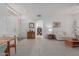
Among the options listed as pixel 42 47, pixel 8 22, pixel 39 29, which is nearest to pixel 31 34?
pixel 39 29

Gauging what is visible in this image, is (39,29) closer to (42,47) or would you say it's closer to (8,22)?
(42,47)

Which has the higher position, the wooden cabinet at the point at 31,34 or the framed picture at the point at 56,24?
the framed picture at the point at 56,24

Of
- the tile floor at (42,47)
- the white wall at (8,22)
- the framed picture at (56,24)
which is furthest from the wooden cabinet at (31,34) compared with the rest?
the framed picture at (56,24)

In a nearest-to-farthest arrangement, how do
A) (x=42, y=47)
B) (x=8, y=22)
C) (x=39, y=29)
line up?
(x=8, y=22) → (x=42, y=47) → (x=39, y=29)

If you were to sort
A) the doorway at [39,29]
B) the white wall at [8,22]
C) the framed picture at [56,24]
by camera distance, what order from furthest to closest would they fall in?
the doorway at [39,29]
the framed picture at [56,24]
the white wall at [8,22]

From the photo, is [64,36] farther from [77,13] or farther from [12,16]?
[12,16]

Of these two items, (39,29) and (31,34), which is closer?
(31,34)

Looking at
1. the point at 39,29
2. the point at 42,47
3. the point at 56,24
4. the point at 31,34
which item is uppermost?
the point at 56,24

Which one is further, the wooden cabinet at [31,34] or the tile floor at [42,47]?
the wooden cabinet at [31,34]

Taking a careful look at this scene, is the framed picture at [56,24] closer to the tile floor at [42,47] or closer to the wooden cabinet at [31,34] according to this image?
the tile floor at [42,47]

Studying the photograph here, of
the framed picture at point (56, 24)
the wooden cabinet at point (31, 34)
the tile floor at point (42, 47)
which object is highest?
the framed picture at point (56, 24)

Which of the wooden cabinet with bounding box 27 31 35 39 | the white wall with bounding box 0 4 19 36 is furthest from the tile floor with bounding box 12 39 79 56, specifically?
the white wall with bounding box 0 4 19 36

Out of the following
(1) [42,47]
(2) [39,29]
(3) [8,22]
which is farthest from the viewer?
(2) [39,29]

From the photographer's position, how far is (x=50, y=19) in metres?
2.36
